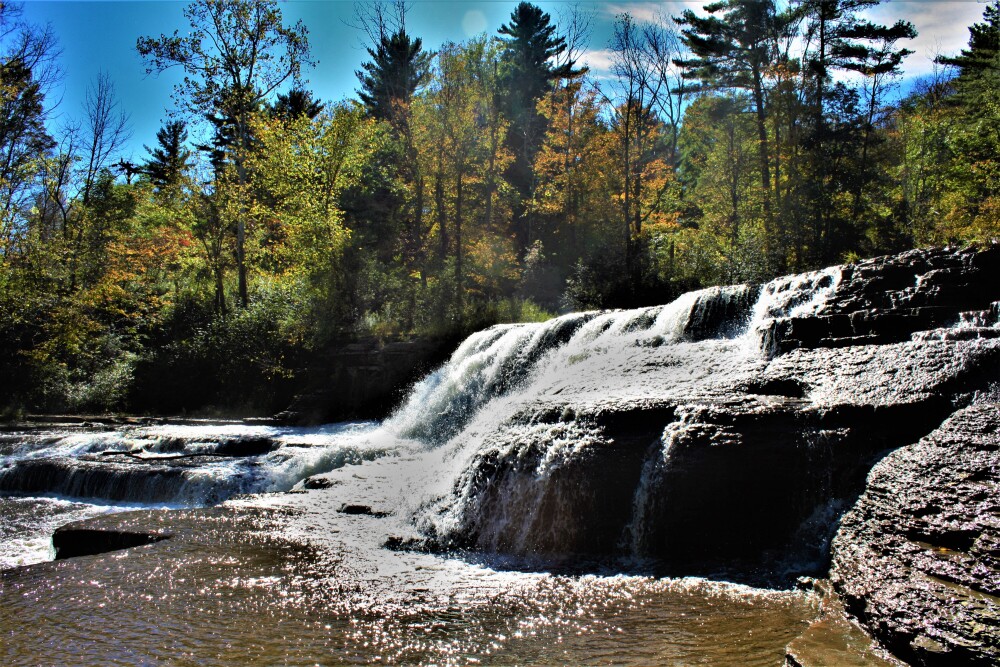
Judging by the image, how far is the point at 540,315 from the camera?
18.6 metres

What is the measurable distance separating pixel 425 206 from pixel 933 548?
26.2 metres

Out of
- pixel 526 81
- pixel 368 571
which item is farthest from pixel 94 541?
pixel 526 81

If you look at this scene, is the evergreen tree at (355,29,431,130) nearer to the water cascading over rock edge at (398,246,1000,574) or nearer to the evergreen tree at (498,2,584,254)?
the evergreen tree at (498,2,584,254)

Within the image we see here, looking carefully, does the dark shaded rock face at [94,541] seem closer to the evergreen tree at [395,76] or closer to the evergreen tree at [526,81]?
the evergreen tree at [395,76]

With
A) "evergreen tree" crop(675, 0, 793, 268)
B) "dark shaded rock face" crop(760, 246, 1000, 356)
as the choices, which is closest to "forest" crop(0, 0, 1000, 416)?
"evergreen tree" crop(675, 0, 793, 268)

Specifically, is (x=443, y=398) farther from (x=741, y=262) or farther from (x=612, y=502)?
(x=741, y=262)

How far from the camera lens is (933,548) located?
12.0 ft

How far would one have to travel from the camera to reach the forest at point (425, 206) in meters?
17.9

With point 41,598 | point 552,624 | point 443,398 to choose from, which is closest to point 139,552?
point 41,598

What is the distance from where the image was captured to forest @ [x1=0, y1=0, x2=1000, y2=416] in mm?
17938

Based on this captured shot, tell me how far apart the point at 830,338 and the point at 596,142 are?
68.0 feet

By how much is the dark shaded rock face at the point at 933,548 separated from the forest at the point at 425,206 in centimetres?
1217

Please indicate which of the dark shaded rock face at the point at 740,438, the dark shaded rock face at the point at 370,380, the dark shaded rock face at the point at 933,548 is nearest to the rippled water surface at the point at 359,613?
the dark shaded rock face at the point at 933,548

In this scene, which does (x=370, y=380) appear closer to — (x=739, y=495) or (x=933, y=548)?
(x=739, y=495)
